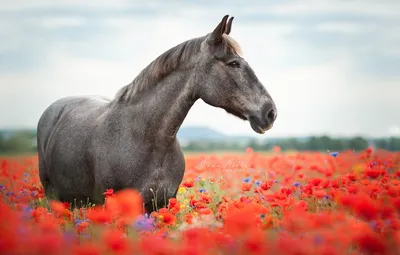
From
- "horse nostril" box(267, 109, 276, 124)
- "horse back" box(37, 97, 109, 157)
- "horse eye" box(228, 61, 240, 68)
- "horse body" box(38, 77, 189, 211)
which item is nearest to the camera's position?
"horse nostril" box(267, 109, 276, 124)

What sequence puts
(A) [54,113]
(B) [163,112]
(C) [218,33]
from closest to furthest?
(C) [218,33]
(B) [163,112]
(A) [54,113]

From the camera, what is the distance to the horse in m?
4.39

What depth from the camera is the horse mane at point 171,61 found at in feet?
14.7

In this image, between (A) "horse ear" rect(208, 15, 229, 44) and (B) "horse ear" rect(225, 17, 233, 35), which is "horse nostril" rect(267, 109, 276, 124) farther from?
(B) "horse ear" rect(225, 17, 233, 35)

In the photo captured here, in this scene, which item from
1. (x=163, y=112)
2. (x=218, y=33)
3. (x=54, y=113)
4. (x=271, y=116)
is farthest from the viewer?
(x=54, y=113)

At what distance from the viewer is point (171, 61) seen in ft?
15.2

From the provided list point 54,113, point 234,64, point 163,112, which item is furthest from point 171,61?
point 54,113

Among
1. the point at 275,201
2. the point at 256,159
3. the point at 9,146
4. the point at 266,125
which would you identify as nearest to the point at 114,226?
the point at 275,201

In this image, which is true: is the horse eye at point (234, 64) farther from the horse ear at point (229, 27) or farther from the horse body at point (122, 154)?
the horse body at point (122, 154)

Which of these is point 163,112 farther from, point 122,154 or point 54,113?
point 54,113

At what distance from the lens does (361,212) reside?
2.49 m

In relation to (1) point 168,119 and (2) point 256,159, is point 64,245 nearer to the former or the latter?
(1) point 168,119

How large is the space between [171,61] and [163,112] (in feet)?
1.77

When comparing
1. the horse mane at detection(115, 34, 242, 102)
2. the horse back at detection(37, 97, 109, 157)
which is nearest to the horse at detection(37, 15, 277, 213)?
the horse mane at detection(115, 34, 242, 102)
